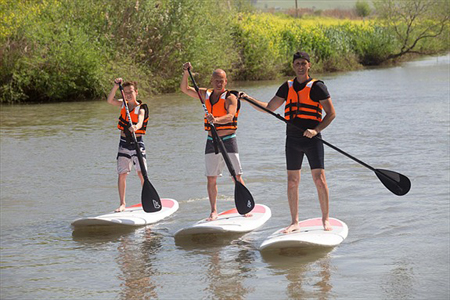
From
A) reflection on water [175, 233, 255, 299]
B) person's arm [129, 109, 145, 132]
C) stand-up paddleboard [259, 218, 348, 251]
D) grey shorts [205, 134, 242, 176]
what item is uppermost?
person's arm [129, 109, 145, 132]

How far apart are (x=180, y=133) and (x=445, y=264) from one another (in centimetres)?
906

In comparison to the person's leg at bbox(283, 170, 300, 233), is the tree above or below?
above

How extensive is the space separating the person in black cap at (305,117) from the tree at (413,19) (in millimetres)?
35322

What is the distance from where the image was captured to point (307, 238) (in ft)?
20.7

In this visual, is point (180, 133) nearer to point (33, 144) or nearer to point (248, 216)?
point (33, 144)

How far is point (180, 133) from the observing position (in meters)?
14.6

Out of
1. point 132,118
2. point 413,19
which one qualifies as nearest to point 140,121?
point 132,118

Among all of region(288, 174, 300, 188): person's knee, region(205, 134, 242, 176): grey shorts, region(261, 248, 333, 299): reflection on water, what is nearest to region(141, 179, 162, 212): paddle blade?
region(205, 134, 242, 176): grey shorts

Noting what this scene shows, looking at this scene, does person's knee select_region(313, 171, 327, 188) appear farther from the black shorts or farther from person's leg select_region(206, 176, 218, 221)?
person's leg select_region(206, 176, 218, 221)

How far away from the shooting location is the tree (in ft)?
133

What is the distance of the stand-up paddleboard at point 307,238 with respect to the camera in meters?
6.27

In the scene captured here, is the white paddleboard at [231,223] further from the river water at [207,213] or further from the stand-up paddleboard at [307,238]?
the stand-up paddleboard at [307,238]

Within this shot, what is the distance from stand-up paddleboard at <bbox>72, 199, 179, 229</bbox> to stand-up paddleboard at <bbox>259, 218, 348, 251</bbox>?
4.81ft

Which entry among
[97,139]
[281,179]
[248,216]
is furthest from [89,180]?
[97,139]
